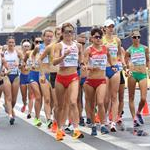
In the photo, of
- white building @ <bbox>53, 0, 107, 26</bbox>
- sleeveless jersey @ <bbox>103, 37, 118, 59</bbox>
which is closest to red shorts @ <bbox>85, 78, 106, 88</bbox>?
sleeveless jersey @ <bbox>103, 37, 118, 59</bbox>

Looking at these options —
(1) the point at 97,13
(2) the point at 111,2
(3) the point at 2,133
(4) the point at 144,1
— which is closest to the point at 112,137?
(3) the point at 2,133

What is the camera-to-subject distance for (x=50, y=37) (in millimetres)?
12242

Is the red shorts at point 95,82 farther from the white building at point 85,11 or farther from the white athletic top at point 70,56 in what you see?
the white building at point 85,11

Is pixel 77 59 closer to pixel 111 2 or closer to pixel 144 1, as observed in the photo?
pixel 144 1

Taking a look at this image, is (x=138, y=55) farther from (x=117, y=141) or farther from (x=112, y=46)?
(x=117, y=141)

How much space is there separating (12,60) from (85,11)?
119 metres

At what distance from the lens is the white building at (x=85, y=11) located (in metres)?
125

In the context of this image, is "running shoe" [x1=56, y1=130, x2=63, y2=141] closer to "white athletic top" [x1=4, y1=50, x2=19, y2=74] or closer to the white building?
"white athletic top" [x1=4, y1=50, x2=19, y2=74]

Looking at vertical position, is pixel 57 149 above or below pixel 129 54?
below

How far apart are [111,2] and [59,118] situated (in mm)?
82527

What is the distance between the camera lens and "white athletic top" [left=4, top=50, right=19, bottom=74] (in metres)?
13.7

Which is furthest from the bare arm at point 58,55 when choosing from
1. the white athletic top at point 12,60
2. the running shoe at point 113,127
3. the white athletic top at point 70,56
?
the white athletic top at point 12,60

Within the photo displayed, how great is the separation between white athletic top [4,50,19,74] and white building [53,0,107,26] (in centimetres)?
11036

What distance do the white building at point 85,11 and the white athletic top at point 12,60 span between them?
110362 mm
